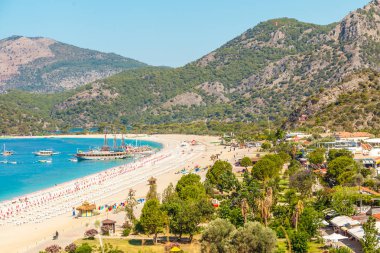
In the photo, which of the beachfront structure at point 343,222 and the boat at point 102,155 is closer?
the beachfront structure at point 343,222

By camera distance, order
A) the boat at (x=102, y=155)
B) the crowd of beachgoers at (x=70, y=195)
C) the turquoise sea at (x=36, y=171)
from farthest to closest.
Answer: the boat at (x=102, y=155), the turquoise sea at (x=36, y=171), the crowd of beachgoers at (x=70, y=195)

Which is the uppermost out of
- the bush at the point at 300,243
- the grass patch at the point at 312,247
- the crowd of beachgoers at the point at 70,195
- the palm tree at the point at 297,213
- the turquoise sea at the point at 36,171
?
the palm tree at the point at 297,213

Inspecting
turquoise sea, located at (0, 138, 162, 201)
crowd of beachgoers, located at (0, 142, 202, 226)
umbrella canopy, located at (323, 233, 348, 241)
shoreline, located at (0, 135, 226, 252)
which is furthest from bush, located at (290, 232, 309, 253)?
turquoise sea, located at (0, 138, 162, 201)

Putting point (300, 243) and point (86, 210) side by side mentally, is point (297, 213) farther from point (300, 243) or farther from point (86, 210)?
point (86, 210)

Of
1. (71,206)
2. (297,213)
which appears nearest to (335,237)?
(297,213)

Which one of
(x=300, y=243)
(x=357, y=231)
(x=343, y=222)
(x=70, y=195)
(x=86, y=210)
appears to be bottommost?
(x=70, y=195)

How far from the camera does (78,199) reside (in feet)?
275

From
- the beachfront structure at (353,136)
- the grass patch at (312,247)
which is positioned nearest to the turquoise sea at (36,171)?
the beachfront structure at (353,136)

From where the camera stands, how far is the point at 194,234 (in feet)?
171

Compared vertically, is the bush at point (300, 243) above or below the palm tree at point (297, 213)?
below

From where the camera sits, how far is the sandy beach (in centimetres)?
5677

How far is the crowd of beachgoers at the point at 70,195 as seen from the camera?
72.2 metres

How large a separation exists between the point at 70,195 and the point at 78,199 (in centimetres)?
585

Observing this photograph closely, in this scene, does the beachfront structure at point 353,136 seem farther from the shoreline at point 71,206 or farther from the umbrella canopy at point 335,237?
the umbrella canopy at point 335,237
